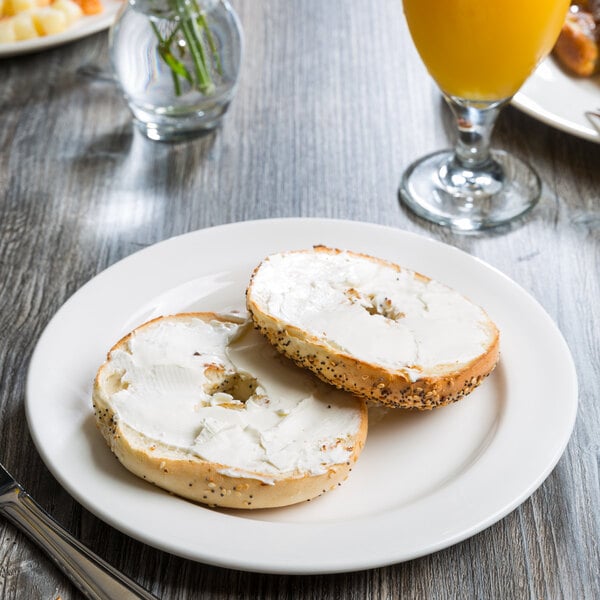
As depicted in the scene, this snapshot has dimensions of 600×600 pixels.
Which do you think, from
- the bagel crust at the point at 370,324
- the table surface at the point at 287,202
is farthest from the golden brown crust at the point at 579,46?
the bagel crust at the point at 370,324

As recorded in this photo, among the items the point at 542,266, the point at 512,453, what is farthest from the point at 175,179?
the point at 512,453

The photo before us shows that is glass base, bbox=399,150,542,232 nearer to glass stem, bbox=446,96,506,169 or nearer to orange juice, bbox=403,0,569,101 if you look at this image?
glass stem, bbox=446,96,506,169

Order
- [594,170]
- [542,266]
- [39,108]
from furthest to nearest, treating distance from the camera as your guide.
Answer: [39,108] → [594,170] → [542,266]

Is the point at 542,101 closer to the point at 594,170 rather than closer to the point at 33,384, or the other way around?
the point at 594,170

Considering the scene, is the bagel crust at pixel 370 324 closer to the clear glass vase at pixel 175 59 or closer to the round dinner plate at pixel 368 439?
the round dinner plate at pixel 368 439

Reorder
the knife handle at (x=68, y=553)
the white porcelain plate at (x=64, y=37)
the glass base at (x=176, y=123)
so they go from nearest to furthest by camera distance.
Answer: the knife handle at (x=68, y=553) < the glass base at (x=176, y=123) < the white porcelain plate at (x=64, y=37)
